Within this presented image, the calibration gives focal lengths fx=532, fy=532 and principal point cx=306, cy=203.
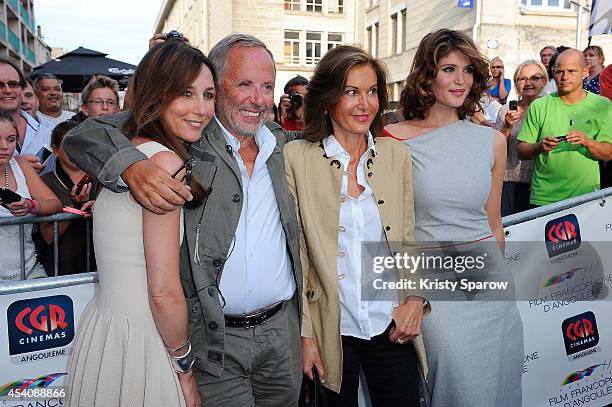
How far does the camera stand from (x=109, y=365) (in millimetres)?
1831

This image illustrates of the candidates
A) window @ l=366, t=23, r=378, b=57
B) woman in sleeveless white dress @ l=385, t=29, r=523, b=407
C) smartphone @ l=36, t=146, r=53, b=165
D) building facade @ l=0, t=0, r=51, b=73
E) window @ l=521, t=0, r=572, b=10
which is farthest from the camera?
building facade @ l=0, t=0, r=51, b=73

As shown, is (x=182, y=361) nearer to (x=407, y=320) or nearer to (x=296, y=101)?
(x=407, y=320)

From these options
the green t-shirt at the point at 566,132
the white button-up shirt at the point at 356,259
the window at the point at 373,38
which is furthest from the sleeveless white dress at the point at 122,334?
the window at the point at 373,38

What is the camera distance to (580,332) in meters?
3.57

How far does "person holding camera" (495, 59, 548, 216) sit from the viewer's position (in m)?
5.35

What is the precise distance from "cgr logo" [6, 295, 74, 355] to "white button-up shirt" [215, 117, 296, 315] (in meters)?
0.94

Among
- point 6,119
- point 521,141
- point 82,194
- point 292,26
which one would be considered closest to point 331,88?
point 82,194

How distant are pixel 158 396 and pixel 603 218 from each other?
3158 millimetres

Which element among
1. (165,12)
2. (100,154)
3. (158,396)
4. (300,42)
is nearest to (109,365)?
(158,396)

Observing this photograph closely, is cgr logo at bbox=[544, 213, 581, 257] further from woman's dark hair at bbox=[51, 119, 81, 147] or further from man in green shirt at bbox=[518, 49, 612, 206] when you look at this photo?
woman's dark hair at bbox=[51, 119, 81, 147]

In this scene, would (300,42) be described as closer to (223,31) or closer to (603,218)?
(223,31)

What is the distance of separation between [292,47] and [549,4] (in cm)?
2060

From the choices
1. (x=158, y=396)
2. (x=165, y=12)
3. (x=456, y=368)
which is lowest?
(x=456, y=368)

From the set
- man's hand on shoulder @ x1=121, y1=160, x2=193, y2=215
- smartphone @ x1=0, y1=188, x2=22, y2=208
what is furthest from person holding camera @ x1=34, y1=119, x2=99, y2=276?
man's hand on shoulder @ x1=121, y1=160, x2=193, y2=215
